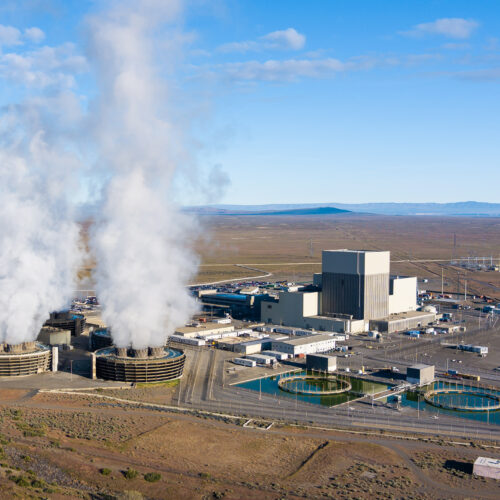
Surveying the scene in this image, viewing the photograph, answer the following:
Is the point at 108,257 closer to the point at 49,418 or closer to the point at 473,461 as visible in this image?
the point at 49,418

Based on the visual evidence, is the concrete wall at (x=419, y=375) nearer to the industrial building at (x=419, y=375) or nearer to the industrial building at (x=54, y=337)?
the industrial building at (x=419, y=375)

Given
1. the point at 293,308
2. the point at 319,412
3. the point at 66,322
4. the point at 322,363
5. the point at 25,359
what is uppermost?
the point at 293,308

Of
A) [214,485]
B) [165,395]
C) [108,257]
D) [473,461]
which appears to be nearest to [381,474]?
[473,461]

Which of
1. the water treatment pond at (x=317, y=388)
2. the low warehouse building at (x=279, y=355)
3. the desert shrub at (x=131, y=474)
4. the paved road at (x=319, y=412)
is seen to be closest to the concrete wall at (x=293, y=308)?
the low warehouse building at (x=279, y=355)

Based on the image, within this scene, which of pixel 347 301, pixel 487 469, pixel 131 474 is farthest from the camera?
pixel 347 301

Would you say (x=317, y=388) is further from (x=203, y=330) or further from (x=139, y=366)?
(x=203, y=330)

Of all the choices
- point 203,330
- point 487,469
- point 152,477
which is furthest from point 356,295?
point 152,477
